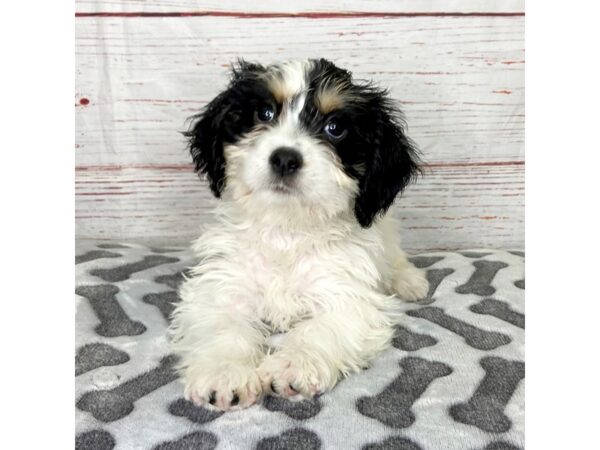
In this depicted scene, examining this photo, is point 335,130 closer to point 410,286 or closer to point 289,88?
point 289,88

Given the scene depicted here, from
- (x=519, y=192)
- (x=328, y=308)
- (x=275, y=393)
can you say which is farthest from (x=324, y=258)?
(x=519, y=192)

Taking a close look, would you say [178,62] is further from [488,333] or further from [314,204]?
[488,333]

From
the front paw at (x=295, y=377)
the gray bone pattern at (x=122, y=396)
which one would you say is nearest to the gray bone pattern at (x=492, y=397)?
the front paw at (x=295, y=377)

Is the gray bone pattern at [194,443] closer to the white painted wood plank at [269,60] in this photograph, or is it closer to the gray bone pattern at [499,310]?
the gray bone pattern at [499,310]

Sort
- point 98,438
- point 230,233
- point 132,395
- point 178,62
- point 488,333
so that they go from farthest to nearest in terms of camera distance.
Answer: point 178,62 < point 230,233 < point 488,333 < point 132,395 < point 98,438

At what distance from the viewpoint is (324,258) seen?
1880 millimetres

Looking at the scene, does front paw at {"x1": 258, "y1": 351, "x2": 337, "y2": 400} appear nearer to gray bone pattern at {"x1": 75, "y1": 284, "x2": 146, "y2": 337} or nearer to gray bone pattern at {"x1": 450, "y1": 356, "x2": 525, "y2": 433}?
gray bone pattern at {"x1": 450, "y1": 356, "x2": 525, "y2": 433}

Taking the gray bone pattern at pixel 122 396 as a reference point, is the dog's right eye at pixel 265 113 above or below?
above

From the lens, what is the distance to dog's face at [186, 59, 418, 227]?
168cm

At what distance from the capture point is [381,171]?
1838 mm

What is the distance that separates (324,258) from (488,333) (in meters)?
0.54

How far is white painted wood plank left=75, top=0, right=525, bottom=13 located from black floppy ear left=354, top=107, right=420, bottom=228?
3.14 feet

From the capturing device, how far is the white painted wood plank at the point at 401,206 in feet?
9.25

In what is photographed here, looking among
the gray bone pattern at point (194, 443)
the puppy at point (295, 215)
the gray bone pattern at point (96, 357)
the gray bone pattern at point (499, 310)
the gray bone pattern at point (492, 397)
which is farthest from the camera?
the gray bone pattern at point (499, 310)
